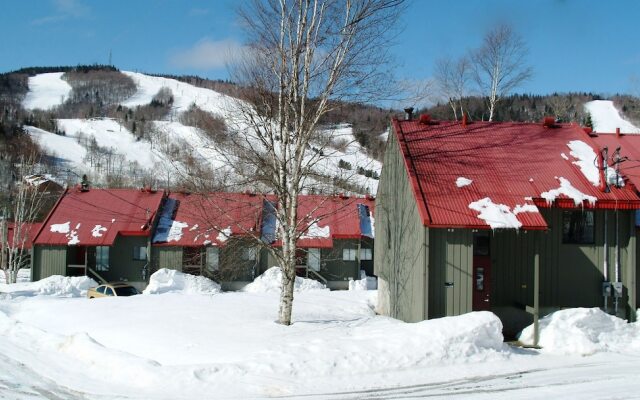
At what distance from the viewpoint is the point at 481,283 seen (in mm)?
15594

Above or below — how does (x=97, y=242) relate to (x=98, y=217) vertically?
below

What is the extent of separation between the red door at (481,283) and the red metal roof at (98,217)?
21.5m

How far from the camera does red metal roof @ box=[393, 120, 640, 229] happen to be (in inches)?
577

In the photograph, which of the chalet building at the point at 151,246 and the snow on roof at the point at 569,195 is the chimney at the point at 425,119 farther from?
the chalet building at the point at 151,246

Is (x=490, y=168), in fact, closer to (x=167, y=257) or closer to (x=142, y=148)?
(x=167, y=257)

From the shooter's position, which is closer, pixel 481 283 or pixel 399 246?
pixel 481 283

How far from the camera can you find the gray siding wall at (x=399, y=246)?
14.4 m

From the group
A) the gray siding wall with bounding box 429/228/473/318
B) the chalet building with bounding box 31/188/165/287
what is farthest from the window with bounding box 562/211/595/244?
the chalet building with bounding box 31/188/165/287

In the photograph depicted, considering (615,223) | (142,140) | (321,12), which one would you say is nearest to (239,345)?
(321,12)

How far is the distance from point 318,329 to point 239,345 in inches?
90.6

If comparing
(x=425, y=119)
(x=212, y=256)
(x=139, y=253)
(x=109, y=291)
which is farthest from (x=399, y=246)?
(x=139, y=253)

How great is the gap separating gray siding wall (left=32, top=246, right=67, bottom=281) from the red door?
2446 centimetres

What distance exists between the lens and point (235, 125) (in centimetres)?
1406

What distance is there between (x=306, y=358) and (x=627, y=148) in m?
14.2
